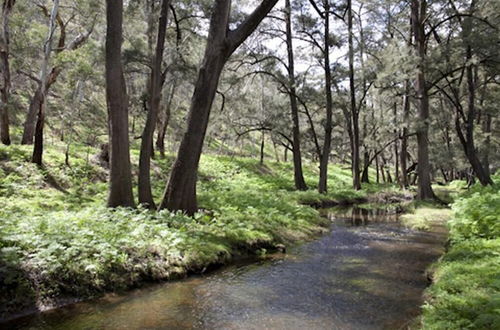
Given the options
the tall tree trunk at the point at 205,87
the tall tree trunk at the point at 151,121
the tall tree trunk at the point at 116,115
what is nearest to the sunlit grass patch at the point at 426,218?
the tall tree trunk at the point at 205,87

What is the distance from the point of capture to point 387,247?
31.8 feet

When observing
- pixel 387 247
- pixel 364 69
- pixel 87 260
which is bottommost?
pixel 387 247

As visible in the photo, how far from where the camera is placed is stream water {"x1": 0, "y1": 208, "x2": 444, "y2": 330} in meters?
4.74

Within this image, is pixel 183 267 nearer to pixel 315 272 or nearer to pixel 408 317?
pixel 315 272

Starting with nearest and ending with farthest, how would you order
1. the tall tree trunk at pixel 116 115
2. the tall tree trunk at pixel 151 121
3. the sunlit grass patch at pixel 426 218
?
the tall tree trunk at pixel 116 115 < the tall tree trunk at pixel 151 121 < the sunlit grass patch at pixel 426 218

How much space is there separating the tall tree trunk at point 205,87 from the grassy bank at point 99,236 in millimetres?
763

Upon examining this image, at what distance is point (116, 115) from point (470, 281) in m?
8.20

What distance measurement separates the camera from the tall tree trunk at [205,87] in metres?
8.81

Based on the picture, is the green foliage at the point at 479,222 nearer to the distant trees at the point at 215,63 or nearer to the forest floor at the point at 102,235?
the forest floor at the point at 102,235

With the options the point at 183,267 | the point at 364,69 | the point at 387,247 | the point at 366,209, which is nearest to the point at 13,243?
the point at 183,267

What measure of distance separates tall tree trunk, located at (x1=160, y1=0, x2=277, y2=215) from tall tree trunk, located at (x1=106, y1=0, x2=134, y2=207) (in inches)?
44.6

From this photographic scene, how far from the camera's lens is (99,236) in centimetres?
656

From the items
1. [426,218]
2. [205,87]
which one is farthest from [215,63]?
[426,218]

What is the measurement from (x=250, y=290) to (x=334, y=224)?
8379 mm
